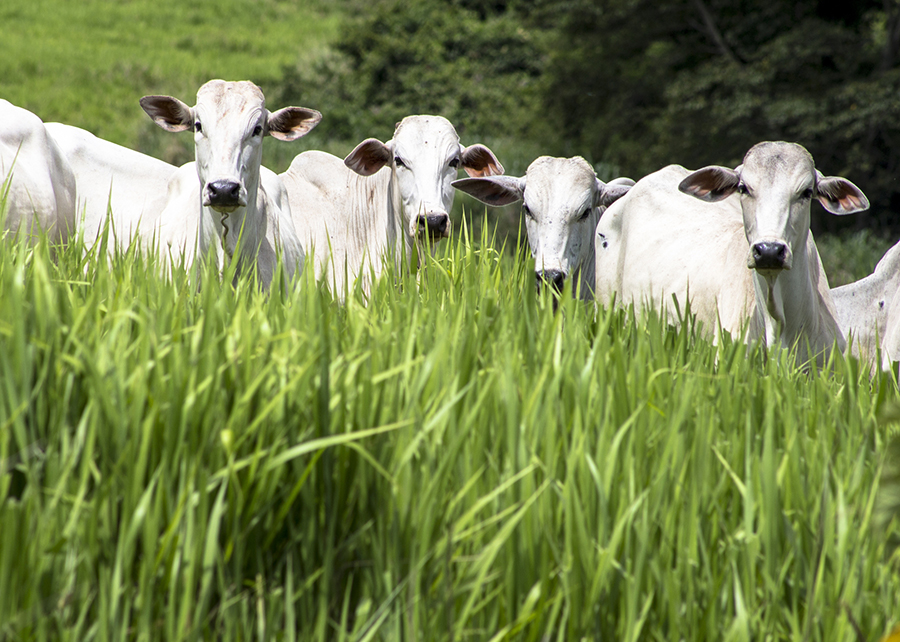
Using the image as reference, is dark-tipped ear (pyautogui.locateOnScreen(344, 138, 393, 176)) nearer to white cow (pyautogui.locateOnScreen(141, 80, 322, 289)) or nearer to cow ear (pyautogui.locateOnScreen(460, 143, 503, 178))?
white cow (pyautogui.locateOnScreen(141, 80, 322, 289))

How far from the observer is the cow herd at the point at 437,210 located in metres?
3.83

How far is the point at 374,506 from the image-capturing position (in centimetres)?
174

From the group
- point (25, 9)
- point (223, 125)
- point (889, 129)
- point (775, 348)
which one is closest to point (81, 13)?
point (25, 9)

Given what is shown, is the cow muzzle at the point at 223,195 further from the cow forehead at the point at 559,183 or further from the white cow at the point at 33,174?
the cow forehead at the point at 559,183

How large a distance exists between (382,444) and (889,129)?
1235 centimetres

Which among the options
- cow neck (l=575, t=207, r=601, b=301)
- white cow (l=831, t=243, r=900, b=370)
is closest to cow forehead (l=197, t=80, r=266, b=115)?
cow neck (l=575, t=207, r=601, b=301)

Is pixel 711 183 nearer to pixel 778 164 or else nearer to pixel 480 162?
pixel 778 164

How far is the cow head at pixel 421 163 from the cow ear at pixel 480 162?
1.10 feet

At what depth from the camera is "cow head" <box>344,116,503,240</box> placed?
173 inches

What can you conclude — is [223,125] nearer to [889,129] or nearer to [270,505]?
[270,505]

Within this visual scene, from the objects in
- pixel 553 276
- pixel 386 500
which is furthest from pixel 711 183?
pixel 386 500

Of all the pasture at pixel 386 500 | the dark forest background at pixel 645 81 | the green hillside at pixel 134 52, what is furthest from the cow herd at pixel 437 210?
the green hillside at pixel 134 52

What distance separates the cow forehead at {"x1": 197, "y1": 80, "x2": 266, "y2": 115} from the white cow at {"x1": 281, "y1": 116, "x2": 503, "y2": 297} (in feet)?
2.25

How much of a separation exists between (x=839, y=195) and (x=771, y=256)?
0.83m
